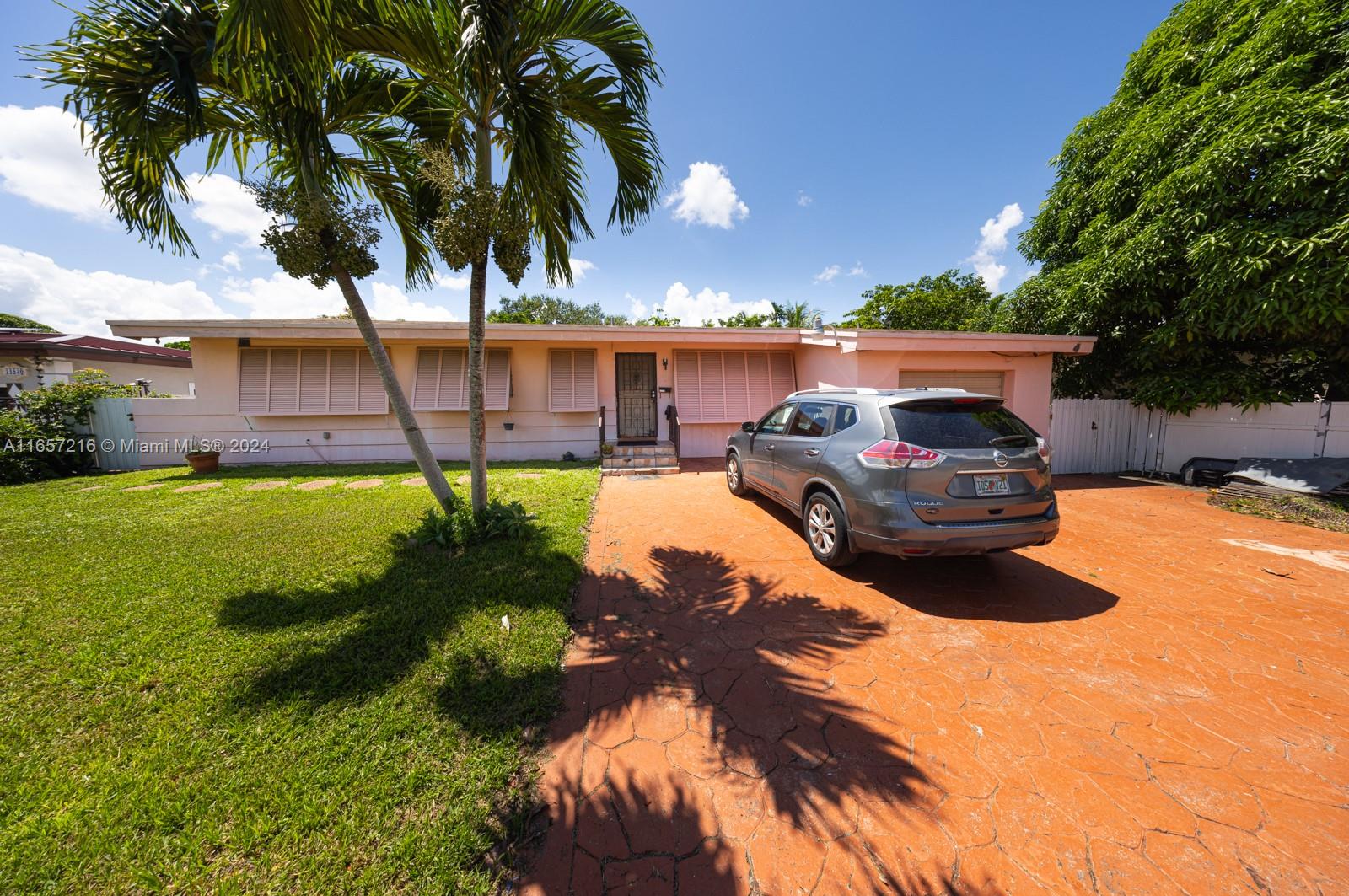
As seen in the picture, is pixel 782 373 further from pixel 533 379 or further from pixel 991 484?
pixel 991 484

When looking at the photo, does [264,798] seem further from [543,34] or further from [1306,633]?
[1306,633]

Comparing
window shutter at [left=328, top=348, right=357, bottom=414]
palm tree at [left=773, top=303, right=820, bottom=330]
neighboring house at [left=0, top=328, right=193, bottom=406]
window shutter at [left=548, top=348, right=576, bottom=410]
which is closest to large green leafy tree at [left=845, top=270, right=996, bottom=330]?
palm tree at [left=773, top=303, right=820, bottom=330]

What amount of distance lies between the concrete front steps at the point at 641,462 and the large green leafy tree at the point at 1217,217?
9244mm

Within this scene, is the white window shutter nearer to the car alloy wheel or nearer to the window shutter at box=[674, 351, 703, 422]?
the window shutter at box=[674, 351, 703, 422]

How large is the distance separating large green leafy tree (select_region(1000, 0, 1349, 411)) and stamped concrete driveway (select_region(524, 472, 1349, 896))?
4.99 metres

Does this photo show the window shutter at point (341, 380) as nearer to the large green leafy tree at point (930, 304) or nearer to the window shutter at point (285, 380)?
the window shutter at point (285, 380)

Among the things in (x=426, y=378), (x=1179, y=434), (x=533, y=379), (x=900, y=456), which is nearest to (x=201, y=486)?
(x=426, y=378)

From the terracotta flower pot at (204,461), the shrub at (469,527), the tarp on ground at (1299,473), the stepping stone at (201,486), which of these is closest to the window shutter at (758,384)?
the shrub at (469,527)

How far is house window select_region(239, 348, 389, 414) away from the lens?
9477 mm

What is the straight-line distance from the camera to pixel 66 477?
8.48 metres

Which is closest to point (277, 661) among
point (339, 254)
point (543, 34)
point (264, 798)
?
point (264, 798)

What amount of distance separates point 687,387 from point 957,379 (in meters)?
5.95

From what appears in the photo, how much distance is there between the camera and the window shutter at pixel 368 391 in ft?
31.9

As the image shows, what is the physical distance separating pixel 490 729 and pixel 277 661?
1.67 metres
